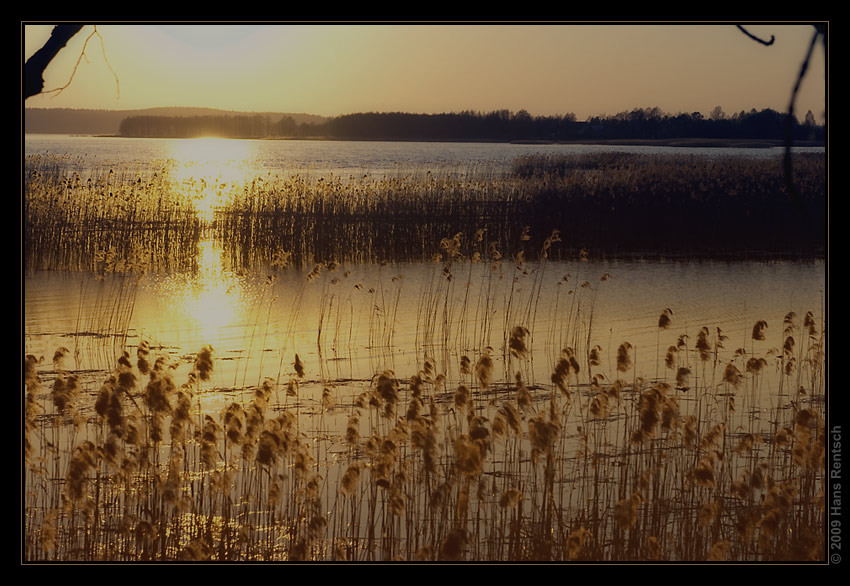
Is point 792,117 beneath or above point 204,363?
above

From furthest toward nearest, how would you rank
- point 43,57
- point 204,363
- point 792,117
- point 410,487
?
point 410,487 < point 204,363 < point 43,57 < point 792,117

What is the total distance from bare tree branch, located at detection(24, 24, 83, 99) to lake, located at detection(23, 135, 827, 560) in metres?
1.38

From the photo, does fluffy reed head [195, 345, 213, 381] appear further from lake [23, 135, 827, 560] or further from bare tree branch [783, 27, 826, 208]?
bare tree branch [783, 27, 826, 208]

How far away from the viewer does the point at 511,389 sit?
8508 mm

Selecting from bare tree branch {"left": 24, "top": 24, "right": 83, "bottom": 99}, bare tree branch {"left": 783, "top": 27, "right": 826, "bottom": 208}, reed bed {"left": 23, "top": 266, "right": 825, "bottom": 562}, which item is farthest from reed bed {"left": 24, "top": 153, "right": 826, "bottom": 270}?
bare tree branch {"left": 783, "top": 27, "right": 826, "bottom": 208}

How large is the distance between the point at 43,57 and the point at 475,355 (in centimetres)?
588

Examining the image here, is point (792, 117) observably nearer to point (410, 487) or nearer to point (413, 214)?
point (410, 487)

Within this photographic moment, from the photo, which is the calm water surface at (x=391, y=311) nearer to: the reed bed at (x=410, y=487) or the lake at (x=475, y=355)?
the lake at (x=475, y=355)

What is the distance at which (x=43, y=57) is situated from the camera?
4.75 m

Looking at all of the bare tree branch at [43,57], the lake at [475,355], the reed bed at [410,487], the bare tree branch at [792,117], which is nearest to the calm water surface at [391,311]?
the lake at [475,355]

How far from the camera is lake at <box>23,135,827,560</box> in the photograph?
553 centimetres

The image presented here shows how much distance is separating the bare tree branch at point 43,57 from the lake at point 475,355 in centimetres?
138

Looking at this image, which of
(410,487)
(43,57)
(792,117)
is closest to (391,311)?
(410,487)
